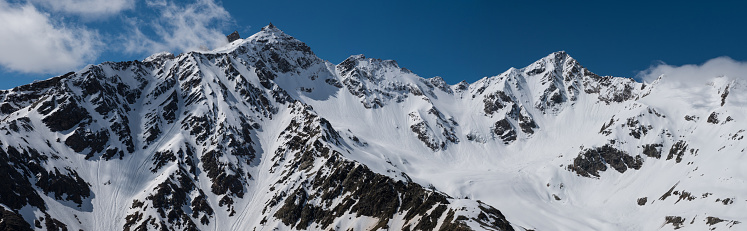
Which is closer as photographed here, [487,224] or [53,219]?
[487,224]

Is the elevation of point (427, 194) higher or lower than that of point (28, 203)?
higher

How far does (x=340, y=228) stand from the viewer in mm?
194250

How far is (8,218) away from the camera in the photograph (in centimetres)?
17725

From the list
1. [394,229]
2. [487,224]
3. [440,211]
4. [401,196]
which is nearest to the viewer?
[487,224]

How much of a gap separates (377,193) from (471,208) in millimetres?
47903

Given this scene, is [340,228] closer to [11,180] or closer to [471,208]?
[471,208]

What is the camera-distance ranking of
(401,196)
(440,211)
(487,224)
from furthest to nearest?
(401,196)
(440,211)
(487,224)

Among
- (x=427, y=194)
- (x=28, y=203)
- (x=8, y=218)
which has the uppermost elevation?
(x=427, y=194)

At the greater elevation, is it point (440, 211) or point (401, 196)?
point (401, 196)

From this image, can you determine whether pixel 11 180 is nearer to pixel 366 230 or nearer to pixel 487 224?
pixel 366 230

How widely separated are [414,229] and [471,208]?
19.2 meters

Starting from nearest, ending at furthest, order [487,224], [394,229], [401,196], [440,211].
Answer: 1. [487,224]
2. [440,211]
3. [394,229]
4. [401,196]

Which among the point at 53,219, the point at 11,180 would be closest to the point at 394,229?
the point at 53,219

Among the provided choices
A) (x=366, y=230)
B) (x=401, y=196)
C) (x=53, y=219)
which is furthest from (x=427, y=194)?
(x=53, y=219)
